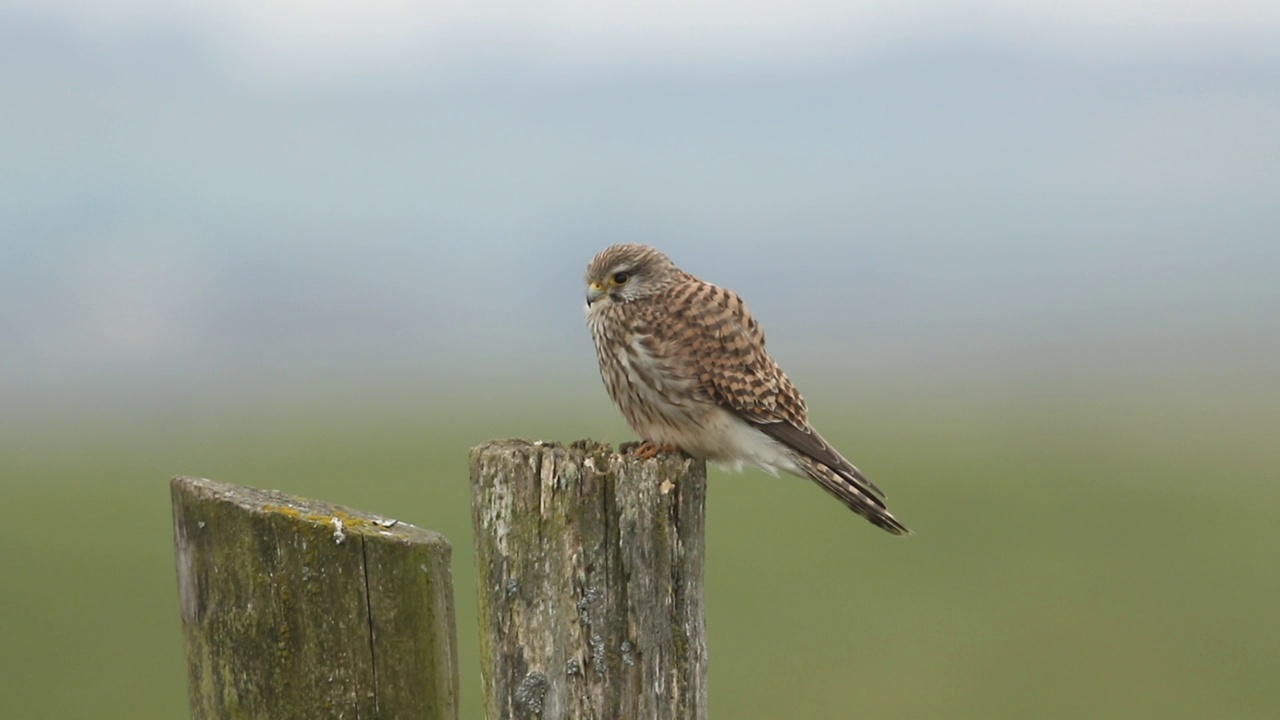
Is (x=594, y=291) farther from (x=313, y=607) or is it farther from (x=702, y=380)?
(x=313, y=607)

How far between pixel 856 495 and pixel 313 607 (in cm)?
291

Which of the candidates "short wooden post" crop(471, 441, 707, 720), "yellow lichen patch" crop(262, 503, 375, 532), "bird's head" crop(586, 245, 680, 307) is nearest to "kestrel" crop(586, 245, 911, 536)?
"bird's head" crop(586, 245, 680, 307)

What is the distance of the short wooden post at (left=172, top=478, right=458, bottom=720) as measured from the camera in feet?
8.35

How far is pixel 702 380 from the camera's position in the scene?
5180 millimetres

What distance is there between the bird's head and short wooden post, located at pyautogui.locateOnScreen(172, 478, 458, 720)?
9.74 feet

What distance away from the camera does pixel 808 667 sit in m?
13.0

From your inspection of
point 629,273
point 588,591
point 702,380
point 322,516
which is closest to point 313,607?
point 322,516

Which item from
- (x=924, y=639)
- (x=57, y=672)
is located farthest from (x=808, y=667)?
(x=57, y=672)

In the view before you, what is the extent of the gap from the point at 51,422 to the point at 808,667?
6488 centimetres

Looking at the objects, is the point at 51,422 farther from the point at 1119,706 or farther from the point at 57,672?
the point at 1119,706

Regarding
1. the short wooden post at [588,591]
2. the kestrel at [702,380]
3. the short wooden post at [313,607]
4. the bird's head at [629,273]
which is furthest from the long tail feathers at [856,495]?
the short wooden post at [313,607]

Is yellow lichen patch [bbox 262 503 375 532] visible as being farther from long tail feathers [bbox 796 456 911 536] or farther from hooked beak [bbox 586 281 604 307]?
hooked beak [bbox 586 281 604 307]

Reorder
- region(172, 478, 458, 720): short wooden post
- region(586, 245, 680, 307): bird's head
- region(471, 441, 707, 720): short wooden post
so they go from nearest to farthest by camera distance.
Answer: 1. region(172, 478, 458, 720): short wooden post
2. region(471, 441, 707, 720): short wooden post
3. region(586, 245, 680, 307): bird's head

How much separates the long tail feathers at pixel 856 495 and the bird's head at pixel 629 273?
0.98m
